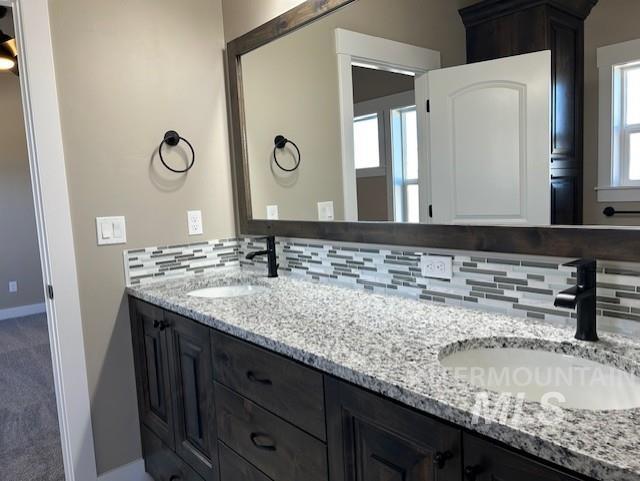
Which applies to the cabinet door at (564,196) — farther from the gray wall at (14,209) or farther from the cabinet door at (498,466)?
the gray wall at (14,209)

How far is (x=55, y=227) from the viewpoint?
194 centimetres

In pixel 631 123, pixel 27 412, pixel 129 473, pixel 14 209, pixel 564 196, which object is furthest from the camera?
pixel 14 209

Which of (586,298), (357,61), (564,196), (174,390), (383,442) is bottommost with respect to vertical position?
(174,390)

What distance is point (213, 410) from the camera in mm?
1606

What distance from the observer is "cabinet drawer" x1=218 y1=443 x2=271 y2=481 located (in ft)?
4.65

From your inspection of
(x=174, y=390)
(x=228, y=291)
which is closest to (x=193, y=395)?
(x=174, y=390)

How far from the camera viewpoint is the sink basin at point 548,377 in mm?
1006

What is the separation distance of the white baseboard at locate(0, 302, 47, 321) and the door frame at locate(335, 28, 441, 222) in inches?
198

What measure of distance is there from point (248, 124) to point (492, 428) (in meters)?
1.92

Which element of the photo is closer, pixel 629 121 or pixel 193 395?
pixel 629 121

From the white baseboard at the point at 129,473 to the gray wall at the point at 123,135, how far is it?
29 millimetres

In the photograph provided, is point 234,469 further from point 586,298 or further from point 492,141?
point 492,141

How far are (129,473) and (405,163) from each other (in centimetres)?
185

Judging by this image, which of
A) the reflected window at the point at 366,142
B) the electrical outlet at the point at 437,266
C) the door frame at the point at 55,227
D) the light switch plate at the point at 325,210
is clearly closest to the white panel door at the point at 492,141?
the electrical outlet at the point at 437,266
